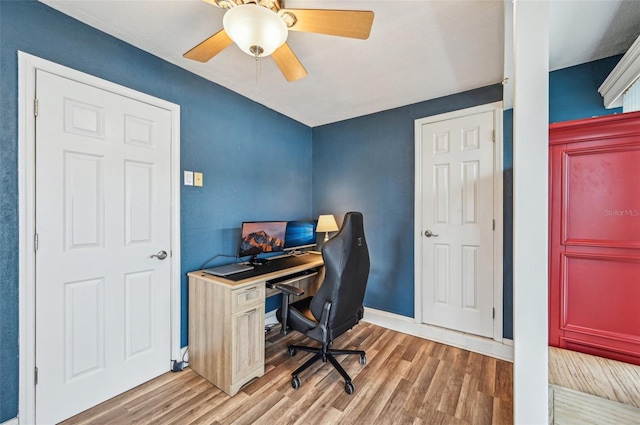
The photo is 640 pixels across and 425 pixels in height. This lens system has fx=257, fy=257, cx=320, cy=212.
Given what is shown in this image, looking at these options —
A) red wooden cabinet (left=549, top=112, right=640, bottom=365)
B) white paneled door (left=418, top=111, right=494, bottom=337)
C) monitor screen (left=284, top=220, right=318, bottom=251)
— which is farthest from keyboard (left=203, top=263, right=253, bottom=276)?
red wooden cabinet (left=549, top=112, right=640, bottom=365)

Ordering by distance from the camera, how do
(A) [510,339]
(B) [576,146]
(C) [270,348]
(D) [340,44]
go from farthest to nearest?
(C) [270,348], (A) [510,339], (D) [340,44], (B) [576,146]

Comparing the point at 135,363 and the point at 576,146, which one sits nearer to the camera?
the point at 576,146

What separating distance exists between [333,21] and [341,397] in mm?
2255

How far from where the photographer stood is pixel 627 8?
142 cm

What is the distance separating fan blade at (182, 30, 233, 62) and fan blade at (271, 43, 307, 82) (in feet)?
0.89

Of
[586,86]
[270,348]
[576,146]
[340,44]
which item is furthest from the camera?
[270,348]

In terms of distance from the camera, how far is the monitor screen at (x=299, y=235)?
2.77m

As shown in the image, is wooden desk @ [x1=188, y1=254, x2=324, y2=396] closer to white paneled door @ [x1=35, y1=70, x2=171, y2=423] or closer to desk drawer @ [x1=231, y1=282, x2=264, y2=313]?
desk drawer @ [x1=231, y1=282, x2=264, y2=313]

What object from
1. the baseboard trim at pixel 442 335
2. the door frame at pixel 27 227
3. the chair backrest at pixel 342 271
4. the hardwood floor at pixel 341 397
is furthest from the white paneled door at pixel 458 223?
the door frame at pixel 27 227

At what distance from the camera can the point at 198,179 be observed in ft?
7.32

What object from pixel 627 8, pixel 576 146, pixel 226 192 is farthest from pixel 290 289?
pixel 627 8

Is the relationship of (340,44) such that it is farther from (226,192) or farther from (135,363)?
(135,363)

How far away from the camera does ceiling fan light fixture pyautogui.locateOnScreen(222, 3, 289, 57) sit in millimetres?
1150

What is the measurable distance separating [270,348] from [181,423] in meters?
0.94
